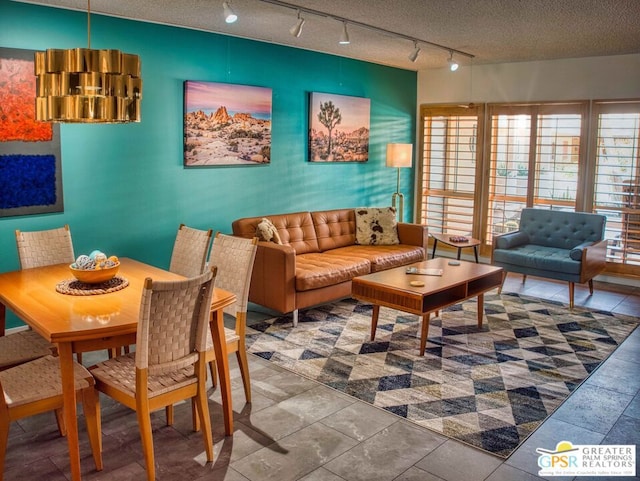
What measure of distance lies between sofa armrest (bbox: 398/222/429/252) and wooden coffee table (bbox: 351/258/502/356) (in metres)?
1.23

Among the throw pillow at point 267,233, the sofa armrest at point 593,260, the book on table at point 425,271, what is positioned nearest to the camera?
the book on table at point 425,271

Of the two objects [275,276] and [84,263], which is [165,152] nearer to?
[275,276]

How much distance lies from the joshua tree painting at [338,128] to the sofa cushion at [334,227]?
0.73 meters

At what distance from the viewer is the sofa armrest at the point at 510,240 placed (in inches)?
249

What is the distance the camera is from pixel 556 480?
9.44ft

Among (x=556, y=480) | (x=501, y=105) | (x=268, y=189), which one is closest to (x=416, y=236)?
(x=268, y=189)

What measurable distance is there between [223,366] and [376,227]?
363 centimetres

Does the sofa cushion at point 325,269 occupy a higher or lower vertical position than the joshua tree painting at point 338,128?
lower

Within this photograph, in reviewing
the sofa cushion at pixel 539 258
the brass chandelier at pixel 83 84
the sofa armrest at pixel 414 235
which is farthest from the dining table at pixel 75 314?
the sofa cushion at pixel 539 258

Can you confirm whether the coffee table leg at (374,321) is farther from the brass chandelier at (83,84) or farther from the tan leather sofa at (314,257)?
the brass chandelier at (83,84)

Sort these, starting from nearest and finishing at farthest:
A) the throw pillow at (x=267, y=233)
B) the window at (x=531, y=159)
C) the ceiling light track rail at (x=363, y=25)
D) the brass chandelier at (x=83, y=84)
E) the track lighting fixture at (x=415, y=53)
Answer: the brass chandelier at (x=83, y=84) < the ceiling light track rail at (x=363, y=25) < the throw pillow at (x=267, y=233) < the track lighting fixture at (x=415, y=53) < the window at (x=531, y=159)

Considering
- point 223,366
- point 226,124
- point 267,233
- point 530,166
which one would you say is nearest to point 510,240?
point 530,166

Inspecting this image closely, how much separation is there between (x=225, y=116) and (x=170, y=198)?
3.19 ft

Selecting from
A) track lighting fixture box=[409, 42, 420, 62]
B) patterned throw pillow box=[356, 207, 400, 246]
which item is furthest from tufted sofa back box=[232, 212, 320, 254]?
track lighting fixture box=[409, 42, 420, 62]
